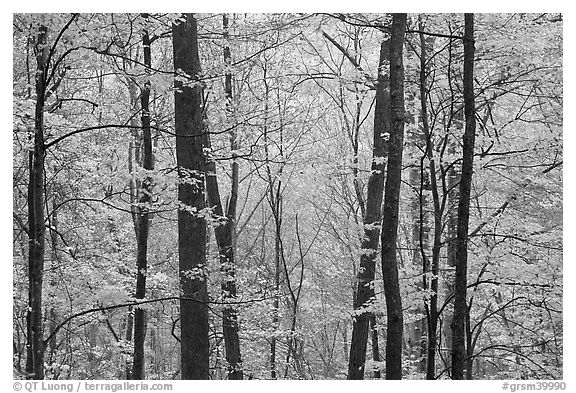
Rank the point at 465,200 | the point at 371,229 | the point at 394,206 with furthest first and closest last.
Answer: the point at 371,229, the point at 394,206, the point at 465,200

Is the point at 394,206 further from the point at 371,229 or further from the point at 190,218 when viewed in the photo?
the point at 371,229

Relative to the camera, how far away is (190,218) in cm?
512

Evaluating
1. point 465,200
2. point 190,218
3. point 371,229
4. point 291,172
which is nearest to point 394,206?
point 465,200

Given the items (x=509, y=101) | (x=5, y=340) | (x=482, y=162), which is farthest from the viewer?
(x=509, y=101)

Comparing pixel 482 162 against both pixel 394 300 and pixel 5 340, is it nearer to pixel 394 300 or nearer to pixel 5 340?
pixel 394 300

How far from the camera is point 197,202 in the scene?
5.23m

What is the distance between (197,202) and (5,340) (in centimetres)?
181

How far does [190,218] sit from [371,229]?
6.15 feet

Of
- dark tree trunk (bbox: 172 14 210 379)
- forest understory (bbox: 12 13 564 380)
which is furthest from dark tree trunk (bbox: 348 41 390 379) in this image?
dark tree trunk (bbox: 172 14 210 379)

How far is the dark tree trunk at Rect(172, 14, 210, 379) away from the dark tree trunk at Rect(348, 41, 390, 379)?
156cm
